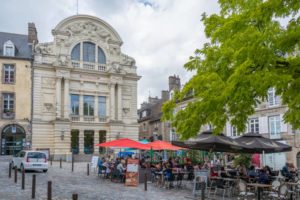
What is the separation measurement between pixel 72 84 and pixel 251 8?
32.2 meters

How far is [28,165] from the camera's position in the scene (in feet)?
68.6

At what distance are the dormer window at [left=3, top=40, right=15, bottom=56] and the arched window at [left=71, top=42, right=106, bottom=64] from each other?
19.7 feet

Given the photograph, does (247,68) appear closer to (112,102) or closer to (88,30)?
(112,102)

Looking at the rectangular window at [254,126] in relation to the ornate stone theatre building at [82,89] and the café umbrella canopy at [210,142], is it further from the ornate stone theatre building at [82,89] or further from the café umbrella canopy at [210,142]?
the café umbrella canopy at [210,142]

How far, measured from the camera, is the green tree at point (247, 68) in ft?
23.0

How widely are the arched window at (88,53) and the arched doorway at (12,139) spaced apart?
9.37 m

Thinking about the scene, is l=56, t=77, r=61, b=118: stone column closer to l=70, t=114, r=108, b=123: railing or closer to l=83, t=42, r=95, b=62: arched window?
l=70, t=114, r=108, b=123: railing

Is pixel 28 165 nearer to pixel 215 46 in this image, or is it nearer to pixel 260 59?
pixel 215 46

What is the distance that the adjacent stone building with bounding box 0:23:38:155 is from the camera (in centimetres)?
3475

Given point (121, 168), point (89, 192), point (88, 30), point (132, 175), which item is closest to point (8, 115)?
point (88, 30)

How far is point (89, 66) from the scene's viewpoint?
39.4 metres

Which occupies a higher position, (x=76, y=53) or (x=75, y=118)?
(x=76, y=53)

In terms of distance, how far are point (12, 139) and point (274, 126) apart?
24062 millimetres

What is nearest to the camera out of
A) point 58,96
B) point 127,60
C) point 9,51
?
point 9,51
